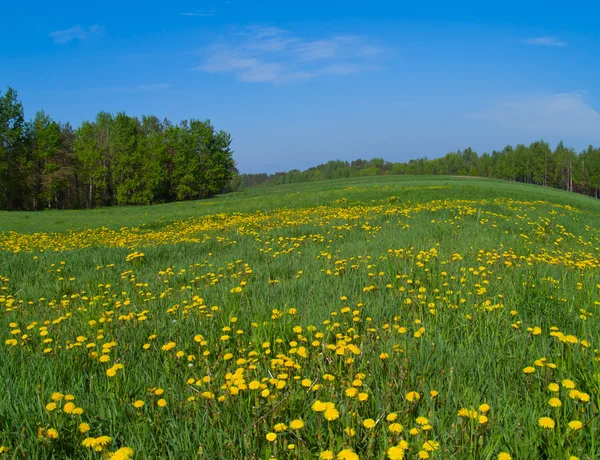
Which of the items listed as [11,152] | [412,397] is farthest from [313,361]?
[11,152]

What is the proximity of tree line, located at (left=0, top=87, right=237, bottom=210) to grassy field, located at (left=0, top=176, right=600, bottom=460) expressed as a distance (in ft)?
152

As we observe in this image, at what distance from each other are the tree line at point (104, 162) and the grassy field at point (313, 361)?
1819 inches

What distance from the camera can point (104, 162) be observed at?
2005 inches

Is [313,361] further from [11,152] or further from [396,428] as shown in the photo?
[11,152]

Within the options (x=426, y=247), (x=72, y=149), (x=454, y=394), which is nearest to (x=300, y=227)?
(x=426, y=247)

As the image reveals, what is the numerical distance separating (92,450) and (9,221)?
27034 mm

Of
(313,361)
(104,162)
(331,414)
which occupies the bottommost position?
(313,361)

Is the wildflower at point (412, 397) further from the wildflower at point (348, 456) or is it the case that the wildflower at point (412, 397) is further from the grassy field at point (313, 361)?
the wildflower at point (348, 456)

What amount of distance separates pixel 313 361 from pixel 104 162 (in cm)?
5513

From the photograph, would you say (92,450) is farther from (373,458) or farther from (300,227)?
(300,227)

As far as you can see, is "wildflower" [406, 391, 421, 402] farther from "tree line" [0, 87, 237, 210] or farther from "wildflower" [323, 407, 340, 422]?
"tree line" [0, 87, 237, 210]

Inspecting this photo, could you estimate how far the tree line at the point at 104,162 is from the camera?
44250 mm

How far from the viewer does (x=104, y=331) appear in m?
3.92

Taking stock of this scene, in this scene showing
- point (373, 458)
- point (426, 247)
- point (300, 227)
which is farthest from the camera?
point (300, 227)
